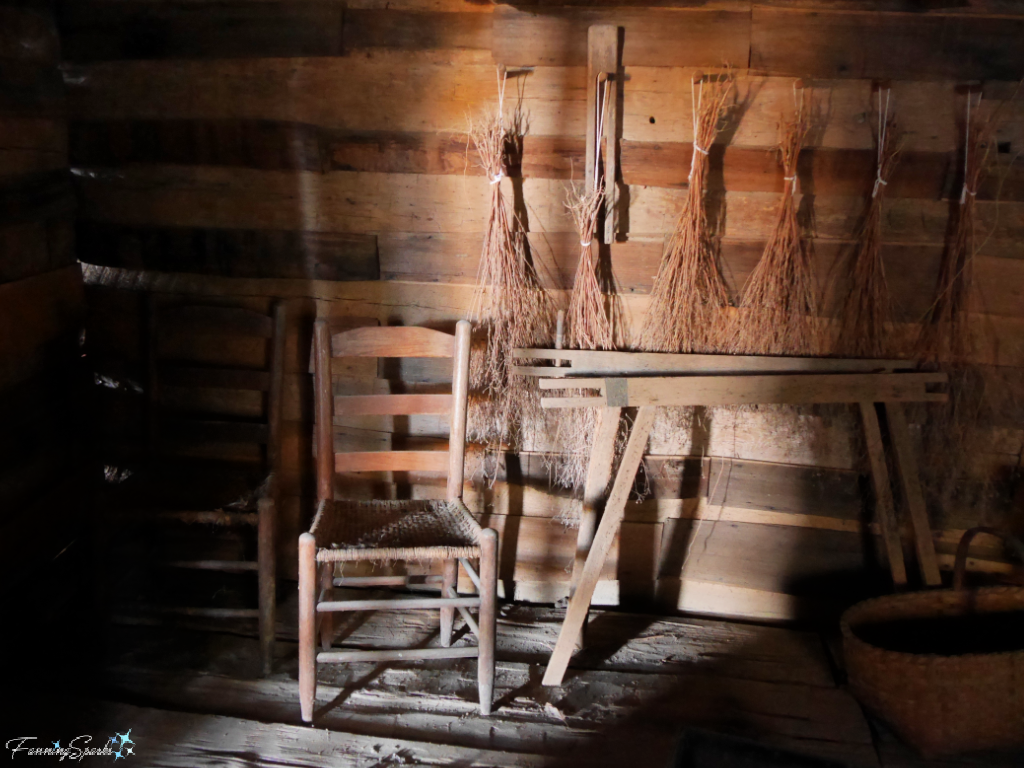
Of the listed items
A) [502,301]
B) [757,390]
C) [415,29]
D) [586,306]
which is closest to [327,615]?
[502,301]

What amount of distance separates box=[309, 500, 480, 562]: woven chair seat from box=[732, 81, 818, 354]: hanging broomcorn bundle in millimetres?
894

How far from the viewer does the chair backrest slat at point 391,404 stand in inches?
88.1

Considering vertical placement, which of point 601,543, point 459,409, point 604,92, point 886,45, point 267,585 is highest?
point 886,45

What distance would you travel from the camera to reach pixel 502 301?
227 cm

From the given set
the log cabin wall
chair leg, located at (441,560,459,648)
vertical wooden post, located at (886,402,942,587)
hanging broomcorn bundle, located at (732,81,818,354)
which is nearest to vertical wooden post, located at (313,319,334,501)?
the log cabin wall

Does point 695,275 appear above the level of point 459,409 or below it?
above

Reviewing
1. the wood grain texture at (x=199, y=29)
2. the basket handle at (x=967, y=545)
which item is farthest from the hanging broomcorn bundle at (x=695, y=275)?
the wood grain texture at (x=199, y=29)

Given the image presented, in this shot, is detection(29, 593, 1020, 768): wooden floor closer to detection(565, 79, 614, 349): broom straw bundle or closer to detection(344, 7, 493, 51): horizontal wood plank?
detection(565, 79, 614, 349): broom straw bundle

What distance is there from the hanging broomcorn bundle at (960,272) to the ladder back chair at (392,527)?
126 cm

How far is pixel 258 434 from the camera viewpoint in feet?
7.88

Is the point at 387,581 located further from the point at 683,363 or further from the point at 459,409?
the point at 683,363

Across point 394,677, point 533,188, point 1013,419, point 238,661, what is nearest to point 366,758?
point 394,677

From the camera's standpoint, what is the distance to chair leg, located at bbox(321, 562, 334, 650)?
2271mm

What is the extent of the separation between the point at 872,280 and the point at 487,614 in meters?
1.33
